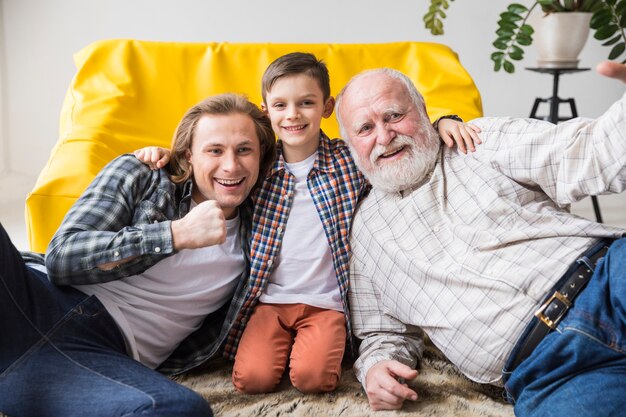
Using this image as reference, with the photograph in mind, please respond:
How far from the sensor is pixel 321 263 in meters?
1.69

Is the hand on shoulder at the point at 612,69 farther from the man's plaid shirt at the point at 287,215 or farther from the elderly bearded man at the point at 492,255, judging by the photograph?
the man's plaid shirt at the point at 287,215

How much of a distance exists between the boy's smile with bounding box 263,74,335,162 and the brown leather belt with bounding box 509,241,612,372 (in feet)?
2.43

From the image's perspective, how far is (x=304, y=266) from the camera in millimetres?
1690

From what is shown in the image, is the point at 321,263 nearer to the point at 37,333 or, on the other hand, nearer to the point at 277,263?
the point at 277,263

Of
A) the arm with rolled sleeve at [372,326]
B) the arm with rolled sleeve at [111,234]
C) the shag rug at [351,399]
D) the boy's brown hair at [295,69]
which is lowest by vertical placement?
the shag rug at [351,399]

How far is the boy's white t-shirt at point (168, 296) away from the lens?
1478 millimetres

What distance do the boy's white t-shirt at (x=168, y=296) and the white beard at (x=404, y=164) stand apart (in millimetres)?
399

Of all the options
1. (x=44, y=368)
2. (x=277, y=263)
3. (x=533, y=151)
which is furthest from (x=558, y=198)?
(x=44, y=368)

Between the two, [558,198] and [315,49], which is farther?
[315,49]

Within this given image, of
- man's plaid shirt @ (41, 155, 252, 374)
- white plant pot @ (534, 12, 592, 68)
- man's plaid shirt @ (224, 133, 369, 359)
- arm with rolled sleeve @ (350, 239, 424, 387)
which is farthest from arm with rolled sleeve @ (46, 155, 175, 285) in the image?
white plant pot @ (534, 12, 592, 68)

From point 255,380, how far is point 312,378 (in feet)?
0.46

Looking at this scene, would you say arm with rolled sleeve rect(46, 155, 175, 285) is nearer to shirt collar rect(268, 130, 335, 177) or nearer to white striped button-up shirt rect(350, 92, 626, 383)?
shirt collar rect(268, 130, 335, 177)

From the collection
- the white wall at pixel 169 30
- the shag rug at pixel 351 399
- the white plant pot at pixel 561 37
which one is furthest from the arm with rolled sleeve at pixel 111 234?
the white wall at pixel 169 30

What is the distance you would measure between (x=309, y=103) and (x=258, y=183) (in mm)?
258
